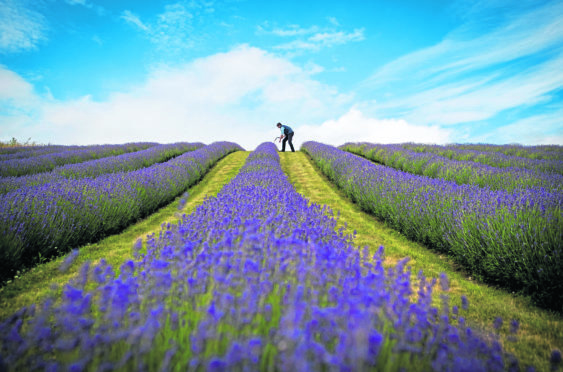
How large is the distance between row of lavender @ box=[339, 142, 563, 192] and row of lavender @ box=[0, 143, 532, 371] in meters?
4.91

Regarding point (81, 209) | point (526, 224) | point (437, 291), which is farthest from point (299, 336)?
point (81, 209)

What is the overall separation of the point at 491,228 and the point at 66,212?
5.97 meters

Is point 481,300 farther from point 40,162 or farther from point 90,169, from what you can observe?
point 40,162

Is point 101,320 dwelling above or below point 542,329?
above

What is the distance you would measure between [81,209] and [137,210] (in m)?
1.26

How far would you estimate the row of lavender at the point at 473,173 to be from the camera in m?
5.68

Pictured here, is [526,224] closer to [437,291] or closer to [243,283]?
[437,291]

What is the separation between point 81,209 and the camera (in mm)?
4926

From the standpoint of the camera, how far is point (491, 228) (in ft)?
11.9

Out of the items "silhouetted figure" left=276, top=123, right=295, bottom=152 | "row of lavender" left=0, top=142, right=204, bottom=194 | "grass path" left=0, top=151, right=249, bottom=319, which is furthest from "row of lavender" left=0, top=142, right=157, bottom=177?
"silhouetted figure" left=276, top=123, right=295, bottom=152

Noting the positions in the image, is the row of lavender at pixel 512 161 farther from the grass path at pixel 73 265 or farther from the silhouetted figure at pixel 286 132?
the grass path at pixel 73 265

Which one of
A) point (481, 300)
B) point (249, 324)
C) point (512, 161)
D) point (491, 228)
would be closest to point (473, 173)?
point (512, 161)

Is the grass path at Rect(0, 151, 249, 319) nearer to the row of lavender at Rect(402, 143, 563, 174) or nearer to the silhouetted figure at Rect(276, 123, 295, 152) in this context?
the row of lavender at Rect(402, 143, 563, 174)

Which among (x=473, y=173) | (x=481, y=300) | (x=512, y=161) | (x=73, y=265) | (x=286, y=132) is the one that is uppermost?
(x=286, y=132)
